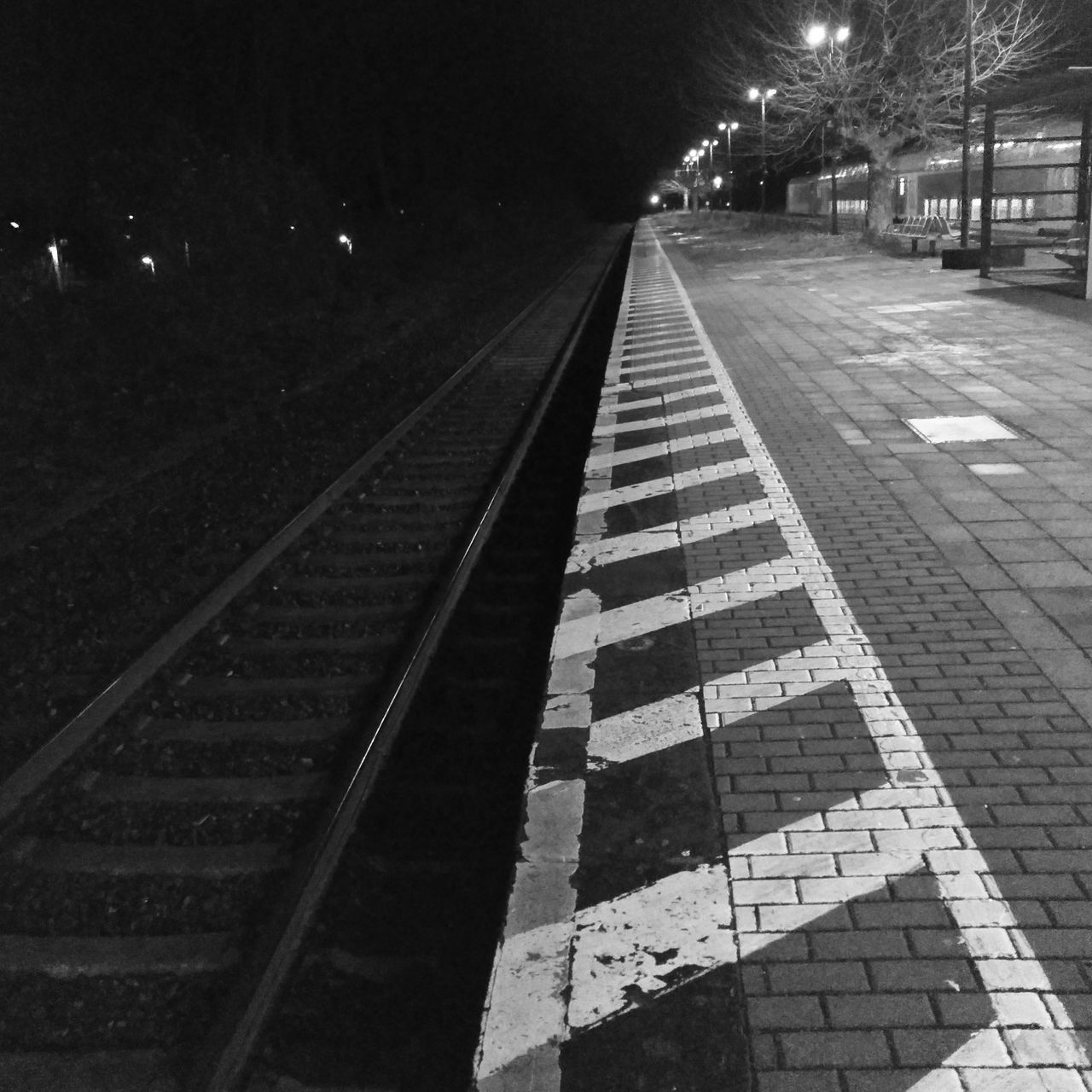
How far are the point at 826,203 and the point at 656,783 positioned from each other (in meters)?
63.4

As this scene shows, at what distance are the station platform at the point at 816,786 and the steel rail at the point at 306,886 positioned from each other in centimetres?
57

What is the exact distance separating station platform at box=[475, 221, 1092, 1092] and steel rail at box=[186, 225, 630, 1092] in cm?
57

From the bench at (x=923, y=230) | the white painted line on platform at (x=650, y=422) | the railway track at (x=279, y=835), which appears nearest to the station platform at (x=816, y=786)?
the railway track at (x=279, y=835)

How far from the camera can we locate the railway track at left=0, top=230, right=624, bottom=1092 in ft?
10.6

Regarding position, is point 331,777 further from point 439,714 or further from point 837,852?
point 837,852

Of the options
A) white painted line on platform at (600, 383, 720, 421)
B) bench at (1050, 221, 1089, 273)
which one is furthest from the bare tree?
white painted line on platform at (600, 383, 720, 421)

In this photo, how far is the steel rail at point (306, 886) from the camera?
3.01 metres

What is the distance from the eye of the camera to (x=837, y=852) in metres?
3.74

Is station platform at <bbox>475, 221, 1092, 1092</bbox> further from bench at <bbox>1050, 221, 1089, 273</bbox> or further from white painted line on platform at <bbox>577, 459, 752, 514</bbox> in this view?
bench at <bbox>1050, 221, 1089, 273</bbox>

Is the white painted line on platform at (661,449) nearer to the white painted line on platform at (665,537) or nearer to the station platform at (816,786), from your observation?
the station platform at (816,786)

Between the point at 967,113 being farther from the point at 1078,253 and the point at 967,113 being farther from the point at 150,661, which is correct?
the point at 150,661

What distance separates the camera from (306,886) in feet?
12.0

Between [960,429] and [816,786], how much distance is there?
6.21 meters

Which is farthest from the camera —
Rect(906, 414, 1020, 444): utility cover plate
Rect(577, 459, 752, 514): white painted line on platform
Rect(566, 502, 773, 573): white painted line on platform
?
Rect(906, 414, 1020, 444): utility cover plate
